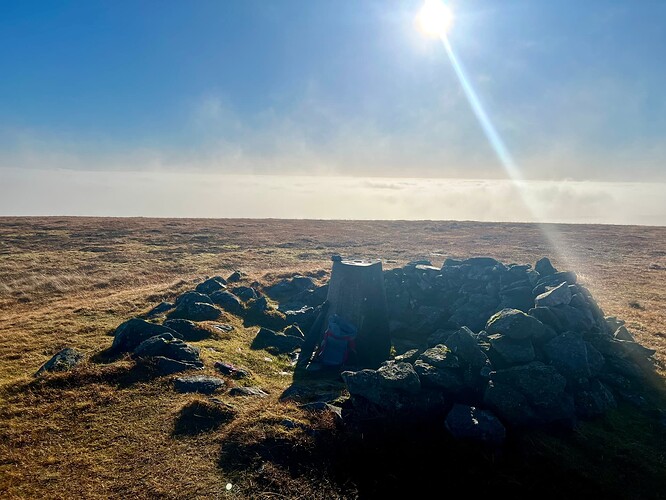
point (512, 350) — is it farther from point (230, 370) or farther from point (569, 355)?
point (230, 370)

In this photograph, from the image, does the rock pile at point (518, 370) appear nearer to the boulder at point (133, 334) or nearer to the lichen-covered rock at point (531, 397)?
the lichen-covered rock at point (531, 397)

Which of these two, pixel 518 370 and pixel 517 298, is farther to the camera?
pixel 517 298

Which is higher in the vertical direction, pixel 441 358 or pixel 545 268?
pixel 545 268

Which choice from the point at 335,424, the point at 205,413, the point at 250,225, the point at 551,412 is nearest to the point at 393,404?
the point at 335,424

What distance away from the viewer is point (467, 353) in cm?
1309

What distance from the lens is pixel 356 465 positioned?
32.4 feet

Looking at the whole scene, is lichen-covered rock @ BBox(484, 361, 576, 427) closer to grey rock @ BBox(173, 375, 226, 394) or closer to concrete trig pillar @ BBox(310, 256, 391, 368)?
concrete trig pillar @ BBox(310, 256, 391, 368)

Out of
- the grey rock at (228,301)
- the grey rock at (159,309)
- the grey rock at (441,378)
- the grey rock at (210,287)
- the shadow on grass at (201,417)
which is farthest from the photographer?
the grey rock at (210,287)

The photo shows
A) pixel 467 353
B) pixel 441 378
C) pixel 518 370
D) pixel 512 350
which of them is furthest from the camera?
pixel 512 350

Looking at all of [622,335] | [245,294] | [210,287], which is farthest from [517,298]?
[210,287]

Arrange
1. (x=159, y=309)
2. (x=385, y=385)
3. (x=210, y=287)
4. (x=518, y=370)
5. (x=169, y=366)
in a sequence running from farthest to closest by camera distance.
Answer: (x=210, y=287) < (x=159, y=309) < (x=169, y=366) < (x=518, y=370) < (x=385, y=385)

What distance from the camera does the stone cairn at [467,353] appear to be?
11672 mm

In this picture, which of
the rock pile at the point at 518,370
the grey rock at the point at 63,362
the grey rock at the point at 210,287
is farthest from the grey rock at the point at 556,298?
the grey rock at the point at 210,287

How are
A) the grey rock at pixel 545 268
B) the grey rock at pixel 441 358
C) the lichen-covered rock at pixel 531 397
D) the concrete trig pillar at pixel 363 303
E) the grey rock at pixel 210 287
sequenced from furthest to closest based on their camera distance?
1. the grey rock at pixel 210 287
2. the grey rock at pixel 545 268
3. the concrete trig pillar at pixel 363 303
4. the grey rock at pixel 441 358
5. the lichen-covered rock at pixel 531 397
